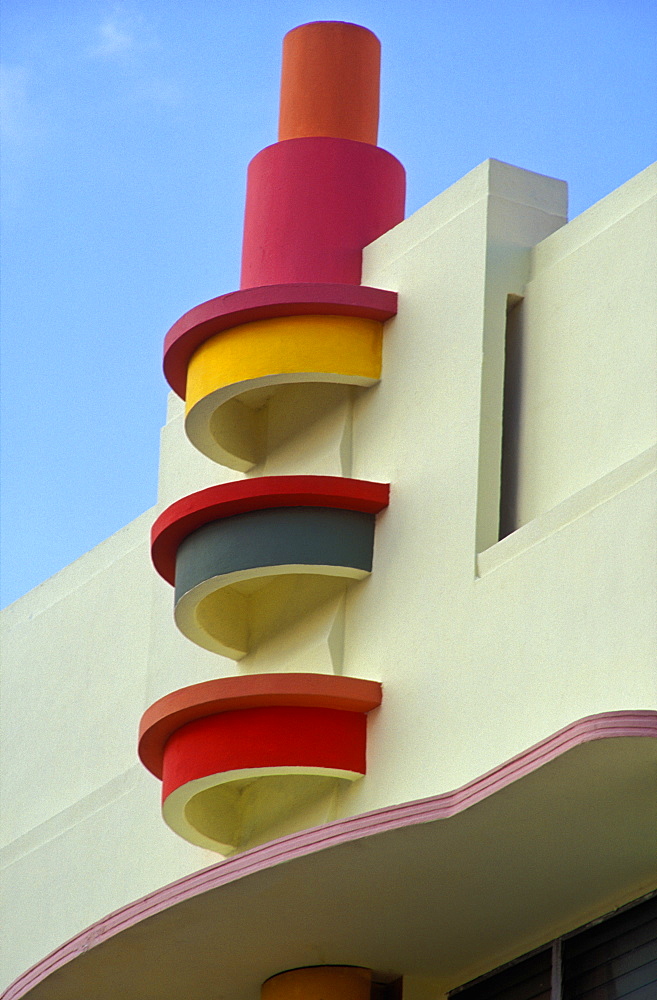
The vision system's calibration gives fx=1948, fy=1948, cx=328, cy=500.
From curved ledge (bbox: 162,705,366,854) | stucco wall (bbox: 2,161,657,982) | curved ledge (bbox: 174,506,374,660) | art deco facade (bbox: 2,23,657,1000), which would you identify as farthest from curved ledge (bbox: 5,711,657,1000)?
curved ledge (bbox: 174,506,374,660)

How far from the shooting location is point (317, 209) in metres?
14.1

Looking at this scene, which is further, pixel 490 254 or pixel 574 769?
pixel 490 254

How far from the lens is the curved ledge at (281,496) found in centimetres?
1259

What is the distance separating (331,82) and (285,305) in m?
2.45

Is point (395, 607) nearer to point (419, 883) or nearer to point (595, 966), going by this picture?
point (419, 883)

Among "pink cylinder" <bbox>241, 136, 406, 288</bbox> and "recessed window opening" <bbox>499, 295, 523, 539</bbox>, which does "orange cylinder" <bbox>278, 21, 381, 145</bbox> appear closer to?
"pink cylinder" <bbox>241, 136, 406, 288</bbox>

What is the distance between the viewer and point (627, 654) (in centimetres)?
1030

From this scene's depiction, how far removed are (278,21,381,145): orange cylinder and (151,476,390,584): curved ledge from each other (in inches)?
124

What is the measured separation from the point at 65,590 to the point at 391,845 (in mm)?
8710

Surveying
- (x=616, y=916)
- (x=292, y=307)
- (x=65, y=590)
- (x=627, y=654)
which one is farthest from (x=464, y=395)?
(x=65, y=590)

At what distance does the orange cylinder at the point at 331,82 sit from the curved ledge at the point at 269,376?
2.00 m

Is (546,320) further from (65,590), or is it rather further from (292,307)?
(65,590)

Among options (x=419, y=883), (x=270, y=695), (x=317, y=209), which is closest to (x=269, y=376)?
(x=317, y=209)

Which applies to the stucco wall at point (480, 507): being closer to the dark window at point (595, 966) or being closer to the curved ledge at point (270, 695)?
the curved ledge at point (270, 695)
